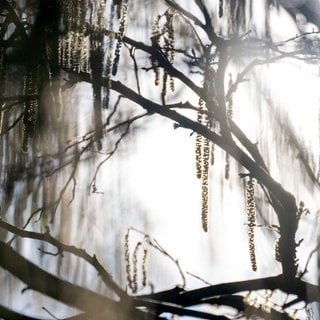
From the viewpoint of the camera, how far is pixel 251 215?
1443 millimetres

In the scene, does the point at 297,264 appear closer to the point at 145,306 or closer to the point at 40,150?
the point at 145,306

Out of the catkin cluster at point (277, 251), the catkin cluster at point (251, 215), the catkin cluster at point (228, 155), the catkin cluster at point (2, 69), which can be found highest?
the catkin cluster at point (2, 69)

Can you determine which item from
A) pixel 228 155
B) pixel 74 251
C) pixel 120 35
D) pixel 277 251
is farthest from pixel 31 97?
pixel 277 251

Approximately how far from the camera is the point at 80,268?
1.40 m

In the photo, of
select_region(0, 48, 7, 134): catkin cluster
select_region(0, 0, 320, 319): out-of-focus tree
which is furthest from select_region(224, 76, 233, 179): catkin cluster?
select_region(0, 48, 7, 134): catkin cluster

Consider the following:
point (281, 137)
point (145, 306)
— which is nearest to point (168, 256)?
point (145, 306)

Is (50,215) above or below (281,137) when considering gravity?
below

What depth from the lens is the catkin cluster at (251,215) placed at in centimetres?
142

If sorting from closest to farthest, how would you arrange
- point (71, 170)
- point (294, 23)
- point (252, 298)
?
point (252, 298) → point (71, 170) → point (294, 23)

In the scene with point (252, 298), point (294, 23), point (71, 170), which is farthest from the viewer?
point (294, 23)

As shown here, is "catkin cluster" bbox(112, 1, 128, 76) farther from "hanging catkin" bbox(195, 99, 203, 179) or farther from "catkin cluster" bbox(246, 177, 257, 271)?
"catkin cluster" bbox(246, 177, 257, 271)

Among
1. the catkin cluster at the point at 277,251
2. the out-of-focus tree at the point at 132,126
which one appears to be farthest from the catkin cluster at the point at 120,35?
the catkin cluster at the point at 277,251

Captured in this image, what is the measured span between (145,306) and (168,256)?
0.15m

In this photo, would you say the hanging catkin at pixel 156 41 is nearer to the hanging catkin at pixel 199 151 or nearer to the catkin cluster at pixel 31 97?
the hanging catkin at pixel 199 151
